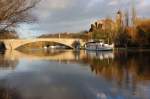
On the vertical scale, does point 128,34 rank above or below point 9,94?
above

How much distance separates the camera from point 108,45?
11681cm

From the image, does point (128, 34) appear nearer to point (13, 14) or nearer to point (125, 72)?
point (125, 72)

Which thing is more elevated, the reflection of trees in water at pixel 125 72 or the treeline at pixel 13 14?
the treeline at pixel 13 14

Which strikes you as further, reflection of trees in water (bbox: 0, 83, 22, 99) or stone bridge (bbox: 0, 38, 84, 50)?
stone bridge (bbox: 0, 38, 84, 50)

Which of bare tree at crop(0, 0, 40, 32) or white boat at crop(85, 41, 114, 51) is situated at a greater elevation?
bare tree at crop(0, 0, 40, 32)

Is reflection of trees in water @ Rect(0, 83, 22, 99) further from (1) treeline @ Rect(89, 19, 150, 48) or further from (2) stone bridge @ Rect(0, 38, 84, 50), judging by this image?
(2) stone bridge @ Rect(0, 38, 84, 50)

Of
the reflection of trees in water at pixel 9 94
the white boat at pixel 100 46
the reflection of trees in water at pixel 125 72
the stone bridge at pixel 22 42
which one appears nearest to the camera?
the reflection of trees in water at pixel 9 94

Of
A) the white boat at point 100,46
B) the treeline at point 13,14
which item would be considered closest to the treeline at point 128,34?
the white boat at point 100,46

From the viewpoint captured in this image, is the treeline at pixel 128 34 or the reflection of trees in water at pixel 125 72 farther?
the treeline at pixel 128 34

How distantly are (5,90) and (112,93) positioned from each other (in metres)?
5.27

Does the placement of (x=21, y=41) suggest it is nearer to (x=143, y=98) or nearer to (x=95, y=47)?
(x=95, y=47)

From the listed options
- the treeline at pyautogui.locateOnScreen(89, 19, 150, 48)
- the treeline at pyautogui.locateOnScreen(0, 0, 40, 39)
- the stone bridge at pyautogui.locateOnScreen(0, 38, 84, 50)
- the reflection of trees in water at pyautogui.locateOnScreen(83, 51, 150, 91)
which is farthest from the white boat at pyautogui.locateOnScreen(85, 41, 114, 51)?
the treeline at pyautogui.locateOnScreen(0, 0, 40, 39)

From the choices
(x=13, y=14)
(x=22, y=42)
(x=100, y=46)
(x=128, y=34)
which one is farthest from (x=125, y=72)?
(x=22, y=42)

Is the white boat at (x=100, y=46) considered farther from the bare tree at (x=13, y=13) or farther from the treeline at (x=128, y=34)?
the bare tree at (x=13, y=13)
